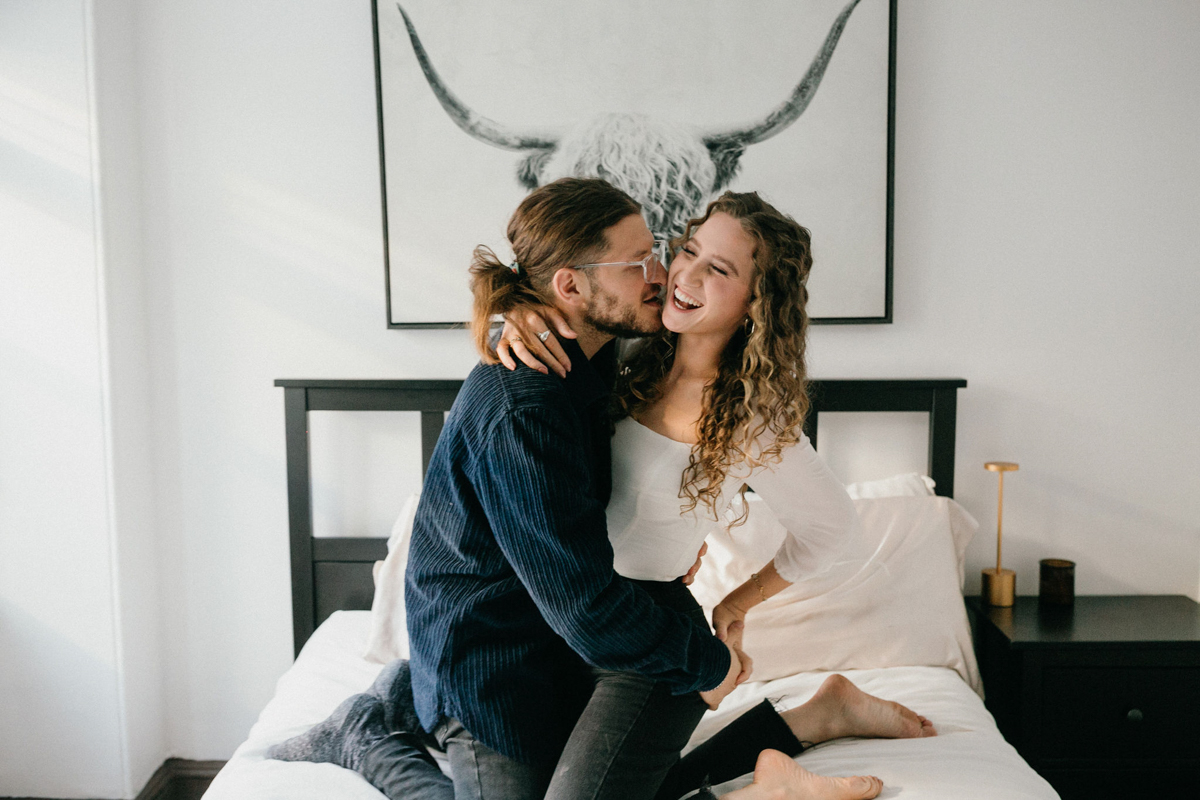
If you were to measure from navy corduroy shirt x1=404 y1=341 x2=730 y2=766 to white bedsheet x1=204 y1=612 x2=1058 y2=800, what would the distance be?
301 mm

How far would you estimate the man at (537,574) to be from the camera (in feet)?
3.70

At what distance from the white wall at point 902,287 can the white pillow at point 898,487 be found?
0.54ft

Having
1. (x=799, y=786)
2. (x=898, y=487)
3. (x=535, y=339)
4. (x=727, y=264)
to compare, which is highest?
(x=727, y=264)

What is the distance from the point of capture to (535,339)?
4.11 feet

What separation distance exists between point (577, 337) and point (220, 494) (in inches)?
56.7

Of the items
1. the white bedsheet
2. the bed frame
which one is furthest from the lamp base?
the white bedsheet

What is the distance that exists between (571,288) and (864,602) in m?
1.06

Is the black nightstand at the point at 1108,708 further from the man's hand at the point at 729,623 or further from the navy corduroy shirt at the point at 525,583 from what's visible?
the navy corduroy shirt at the point at 525,583

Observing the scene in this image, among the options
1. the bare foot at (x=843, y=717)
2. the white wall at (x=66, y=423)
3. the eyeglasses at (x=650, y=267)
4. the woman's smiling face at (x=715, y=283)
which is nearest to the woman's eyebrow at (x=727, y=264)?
the woman's smiling face at (x=715, y=283)

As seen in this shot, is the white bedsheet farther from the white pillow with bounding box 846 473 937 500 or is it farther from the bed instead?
the white pillow with bounding box 846 473 937 500

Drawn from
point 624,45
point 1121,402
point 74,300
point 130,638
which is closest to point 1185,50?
point 1121,402

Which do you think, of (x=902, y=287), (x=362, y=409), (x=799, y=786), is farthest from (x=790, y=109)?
(x=799, y=786)

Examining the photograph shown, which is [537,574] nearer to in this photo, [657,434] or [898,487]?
[657,434]

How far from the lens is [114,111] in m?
2.12
